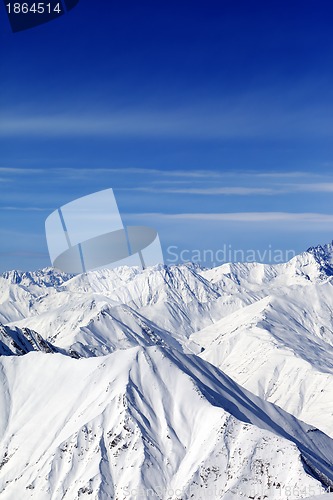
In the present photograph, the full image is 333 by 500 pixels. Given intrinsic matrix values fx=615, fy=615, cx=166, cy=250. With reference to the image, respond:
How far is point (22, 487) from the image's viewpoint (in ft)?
602

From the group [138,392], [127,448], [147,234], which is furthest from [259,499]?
[147,234]

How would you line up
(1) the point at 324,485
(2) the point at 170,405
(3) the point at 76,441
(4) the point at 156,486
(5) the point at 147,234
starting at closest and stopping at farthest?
(5) the point at 147,234 < (1) the point at 324,485 < (4) the point at 156,486 < (3) the point at 76,441 < (2) the point at 170,405

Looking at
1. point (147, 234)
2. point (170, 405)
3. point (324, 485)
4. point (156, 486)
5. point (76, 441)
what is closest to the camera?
point (147, 234)

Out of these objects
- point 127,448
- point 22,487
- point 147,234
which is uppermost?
point 147,234

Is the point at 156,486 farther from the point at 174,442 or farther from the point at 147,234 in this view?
→ the point at 147,234

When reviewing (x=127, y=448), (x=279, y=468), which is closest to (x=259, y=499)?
(x=279, y=468)

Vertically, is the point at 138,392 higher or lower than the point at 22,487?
higher

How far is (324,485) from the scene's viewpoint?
158625 millimetres

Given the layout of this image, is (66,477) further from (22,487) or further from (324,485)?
(324,485)

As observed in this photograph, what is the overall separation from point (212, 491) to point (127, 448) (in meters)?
29.5

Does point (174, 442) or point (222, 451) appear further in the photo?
point (174, 442)

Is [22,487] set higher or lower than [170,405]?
lower

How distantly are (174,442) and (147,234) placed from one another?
10860cm

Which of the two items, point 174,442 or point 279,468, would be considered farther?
point 174,442
